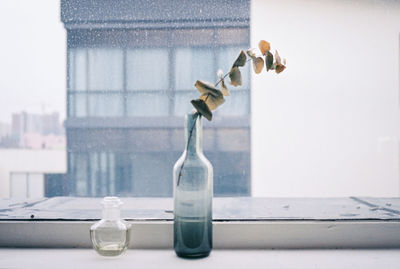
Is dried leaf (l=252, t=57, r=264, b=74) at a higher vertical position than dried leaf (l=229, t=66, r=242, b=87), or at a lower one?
higher

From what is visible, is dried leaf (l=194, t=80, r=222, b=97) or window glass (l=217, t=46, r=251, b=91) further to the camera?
window glass (l=217, t=46, r=251, b=91)

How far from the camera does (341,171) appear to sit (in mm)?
1042

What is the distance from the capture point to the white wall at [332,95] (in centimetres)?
100

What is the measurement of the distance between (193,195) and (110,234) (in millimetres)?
209

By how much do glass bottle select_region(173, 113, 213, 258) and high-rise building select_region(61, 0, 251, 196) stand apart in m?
Answer: 0.24

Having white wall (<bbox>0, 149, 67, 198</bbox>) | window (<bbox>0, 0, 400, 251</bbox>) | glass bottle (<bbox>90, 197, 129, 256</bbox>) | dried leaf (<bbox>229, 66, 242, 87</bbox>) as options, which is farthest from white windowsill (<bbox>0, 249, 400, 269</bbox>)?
dried leaf (<bbox>229, 66, 242, 87</bbox>)

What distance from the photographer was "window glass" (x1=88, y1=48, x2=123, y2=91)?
3.32ft

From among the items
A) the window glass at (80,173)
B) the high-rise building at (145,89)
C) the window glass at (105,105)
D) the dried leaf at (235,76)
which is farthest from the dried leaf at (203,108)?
the window glass at (80,173)

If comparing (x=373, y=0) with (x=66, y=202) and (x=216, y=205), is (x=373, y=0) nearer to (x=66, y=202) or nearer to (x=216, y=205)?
(x=216, y=205)

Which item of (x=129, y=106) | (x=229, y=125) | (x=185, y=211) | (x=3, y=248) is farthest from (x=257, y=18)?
(x=3, y=248)

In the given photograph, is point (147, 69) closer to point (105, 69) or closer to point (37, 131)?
point (105, 69)

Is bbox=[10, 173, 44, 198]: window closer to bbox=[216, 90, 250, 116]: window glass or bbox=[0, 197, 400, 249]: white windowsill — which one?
bbox=[0, 197, 400, 249]: white windowsill

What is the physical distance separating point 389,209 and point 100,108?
90 centimetres

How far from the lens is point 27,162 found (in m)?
1.09
